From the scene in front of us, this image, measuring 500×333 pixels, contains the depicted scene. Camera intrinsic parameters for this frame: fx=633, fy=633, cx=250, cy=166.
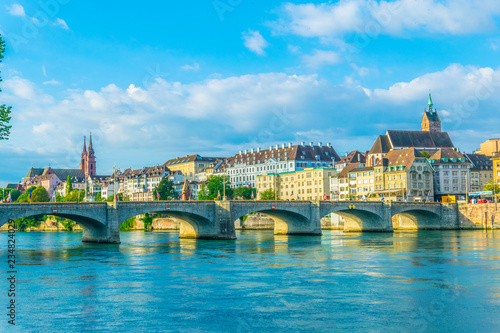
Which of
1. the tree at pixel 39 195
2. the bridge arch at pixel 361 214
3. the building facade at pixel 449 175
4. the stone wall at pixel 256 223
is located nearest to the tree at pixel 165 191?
the tree at pixel 39 195

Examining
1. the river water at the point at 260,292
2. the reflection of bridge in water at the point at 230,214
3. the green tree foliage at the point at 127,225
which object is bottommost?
the river water at the point at 260,292

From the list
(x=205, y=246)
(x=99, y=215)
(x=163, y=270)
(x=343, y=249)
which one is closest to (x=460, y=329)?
(x=163, y=270)

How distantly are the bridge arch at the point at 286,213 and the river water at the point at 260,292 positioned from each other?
2134 cm

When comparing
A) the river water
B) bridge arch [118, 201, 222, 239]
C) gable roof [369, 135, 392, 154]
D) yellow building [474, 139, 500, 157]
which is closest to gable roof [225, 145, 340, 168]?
gable roof [369, 135, 392, 154]

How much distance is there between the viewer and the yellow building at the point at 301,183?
144 meters

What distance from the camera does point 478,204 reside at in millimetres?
100062

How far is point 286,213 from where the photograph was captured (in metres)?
82.6

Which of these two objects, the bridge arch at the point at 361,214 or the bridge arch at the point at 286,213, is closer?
the bridge arch at the point at 286,213

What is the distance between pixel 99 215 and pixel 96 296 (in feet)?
113

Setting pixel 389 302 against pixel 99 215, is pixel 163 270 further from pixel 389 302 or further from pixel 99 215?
pixel 99 215

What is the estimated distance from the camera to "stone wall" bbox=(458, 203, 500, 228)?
98.0m

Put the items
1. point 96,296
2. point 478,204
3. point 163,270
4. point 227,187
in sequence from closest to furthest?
1. point 96,296
2. point 163,270
3. point 478,204
4. point 227,187

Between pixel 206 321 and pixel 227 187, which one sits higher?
pixel 227 187

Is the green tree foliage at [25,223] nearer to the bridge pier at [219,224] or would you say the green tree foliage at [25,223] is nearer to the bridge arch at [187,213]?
the bridge arch at [187,213]
